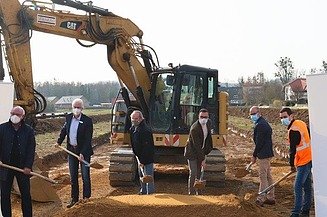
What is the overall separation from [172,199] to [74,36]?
595cm

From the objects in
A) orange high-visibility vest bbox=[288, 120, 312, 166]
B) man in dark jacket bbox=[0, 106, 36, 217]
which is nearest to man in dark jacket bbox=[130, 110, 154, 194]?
man in dark jacket bbox=[0, 106, 36, 217]

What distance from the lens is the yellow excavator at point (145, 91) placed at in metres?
12.2

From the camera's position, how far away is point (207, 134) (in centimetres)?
995

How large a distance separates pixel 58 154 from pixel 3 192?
13.2 metres

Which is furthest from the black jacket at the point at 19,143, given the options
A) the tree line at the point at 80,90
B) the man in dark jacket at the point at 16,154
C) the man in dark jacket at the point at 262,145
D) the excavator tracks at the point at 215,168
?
the tree line at the point at 80,90

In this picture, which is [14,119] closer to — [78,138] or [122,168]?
[78,138]

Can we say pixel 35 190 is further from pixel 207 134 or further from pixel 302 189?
pixel 302 189

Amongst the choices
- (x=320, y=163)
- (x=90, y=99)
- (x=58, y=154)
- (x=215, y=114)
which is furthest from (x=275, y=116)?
(x=90, y=99)

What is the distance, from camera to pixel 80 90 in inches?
4488

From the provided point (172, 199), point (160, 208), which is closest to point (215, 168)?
point (172, 199)

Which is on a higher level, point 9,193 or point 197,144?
point 197,144

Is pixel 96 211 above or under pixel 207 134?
under

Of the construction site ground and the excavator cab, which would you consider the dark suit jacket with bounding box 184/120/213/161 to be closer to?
the construction site ground

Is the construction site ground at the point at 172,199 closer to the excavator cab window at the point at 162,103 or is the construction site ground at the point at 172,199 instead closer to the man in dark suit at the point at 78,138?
the man in dark suit at the point at 78,138
